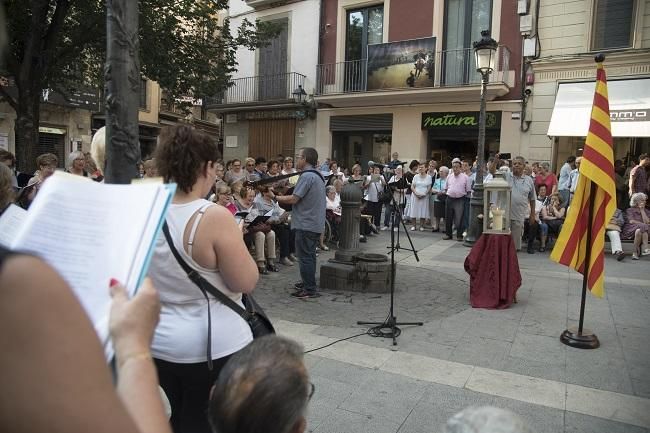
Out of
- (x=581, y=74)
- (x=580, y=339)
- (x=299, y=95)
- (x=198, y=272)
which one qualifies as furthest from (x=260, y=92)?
(x=198, y=272)

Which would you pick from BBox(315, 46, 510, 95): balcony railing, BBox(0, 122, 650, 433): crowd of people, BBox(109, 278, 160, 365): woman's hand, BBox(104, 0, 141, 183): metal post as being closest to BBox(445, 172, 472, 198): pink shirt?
BBox(315, 46, 510, 95): balcony railing

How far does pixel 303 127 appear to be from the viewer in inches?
721

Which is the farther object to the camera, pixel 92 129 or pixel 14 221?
pixel 92 129

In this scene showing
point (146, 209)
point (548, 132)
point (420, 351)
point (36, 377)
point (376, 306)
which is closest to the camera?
point (36, 377)

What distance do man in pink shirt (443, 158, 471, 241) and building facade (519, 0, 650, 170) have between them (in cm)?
391

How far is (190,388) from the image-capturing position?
6.63 ft

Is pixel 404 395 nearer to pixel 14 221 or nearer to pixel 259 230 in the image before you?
pixel 14 221

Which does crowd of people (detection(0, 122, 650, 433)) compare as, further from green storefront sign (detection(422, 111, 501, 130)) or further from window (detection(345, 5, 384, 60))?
window (detection(345, 5, 384, 60))

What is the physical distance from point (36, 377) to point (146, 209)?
441mm

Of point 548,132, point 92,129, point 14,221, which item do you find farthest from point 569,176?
point 92,129

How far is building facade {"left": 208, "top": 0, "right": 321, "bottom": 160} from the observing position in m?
18.0

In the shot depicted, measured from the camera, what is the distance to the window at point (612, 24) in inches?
503

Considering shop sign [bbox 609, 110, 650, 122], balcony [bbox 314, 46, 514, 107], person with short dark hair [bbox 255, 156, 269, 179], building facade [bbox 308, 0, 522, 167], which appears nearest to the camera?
person with short dark hair [bbox 255, 156, 269, 179]

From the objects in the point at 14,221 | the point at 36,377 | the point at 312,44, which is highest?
the point at 312,44
